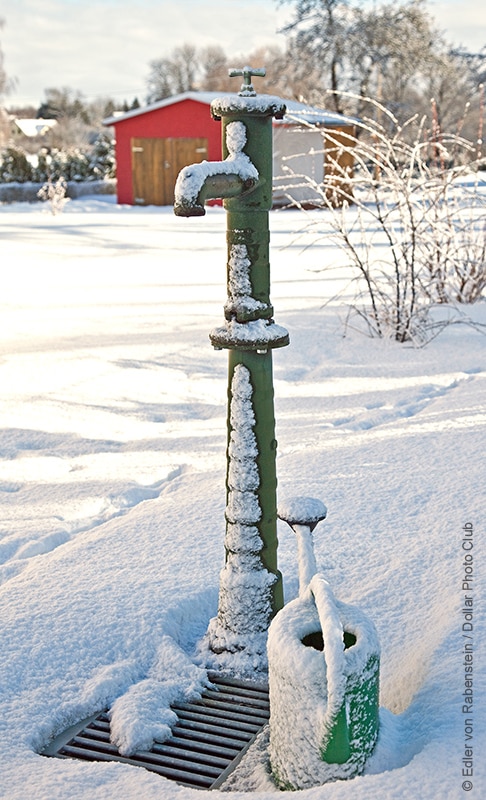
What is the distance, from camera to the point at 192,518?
11.6 feet

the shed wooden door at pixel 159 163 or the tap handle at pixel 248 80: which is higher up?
the shed wooden door at pixel 159 163

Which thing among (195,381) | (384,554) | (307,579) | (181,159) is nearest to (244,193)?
(307,579)

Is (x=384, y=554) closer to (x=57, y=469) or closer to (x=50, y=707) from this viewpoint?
(x=50, y=707)

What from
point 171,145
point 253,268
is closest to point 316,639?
point 253,268

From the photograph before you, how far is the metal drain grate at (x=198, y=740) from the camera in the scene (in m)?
2.17

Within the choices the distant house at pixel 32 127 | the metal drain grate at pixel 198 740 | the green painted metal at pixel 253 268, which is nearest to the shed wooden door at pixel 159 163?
the green painted metal at pixel 253 268

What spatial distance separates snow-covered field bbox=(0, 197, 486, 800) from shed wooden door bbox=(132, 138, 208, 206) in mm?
17667

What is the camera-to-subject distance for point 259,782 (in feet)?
6.88

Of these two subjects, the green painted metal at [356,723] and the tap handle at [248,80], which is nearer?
the green painted metal at [356,723]

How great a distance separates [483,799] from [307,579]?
2.27 ft

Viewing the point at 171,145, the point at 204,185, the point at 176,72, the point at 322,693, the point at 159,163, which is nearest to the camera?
the point at 322,693

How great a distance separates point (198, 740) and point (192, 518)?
1.29 metres

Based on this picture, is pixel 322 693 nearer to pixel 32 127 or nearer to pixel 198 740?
pixel 198 740

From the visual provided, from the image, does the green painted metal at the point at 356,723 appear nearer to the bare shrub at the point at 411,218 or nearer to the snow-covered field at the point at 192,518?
the snow-covered field at the point at 192,518
